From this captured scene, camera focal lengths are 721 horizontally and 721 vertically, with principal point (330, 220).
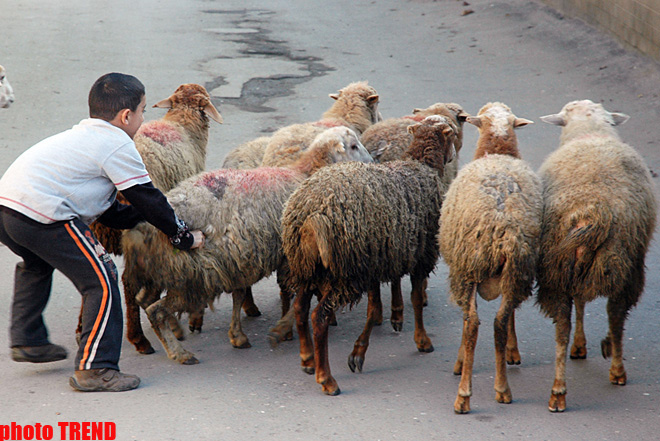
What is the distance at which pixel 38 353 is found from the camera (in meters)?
4.03

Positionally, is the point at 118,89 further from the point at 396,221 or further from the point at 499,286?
the point at 499,286

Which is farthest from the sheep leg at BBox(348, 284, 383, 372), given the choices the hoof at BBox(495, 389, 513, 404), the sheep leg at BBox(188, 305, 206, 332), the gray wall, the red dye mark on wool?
the gray wall

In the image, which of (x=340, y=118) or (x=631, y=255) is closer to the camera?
(x=631, y=255)

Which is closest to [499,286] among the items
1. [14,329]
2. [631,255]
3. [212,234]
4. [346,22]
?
[631,255]

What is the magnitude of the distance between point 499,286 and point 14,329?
8.75 feet

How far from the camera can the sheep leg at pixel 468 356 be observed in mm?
3777

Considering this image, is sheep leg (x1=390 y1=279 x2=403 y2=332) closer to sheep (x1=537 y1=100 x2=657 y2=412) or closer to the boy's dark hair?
sheep (x1=537 y1=100 x2=657 y2=412)

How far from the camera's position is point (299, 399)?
3.91 metres

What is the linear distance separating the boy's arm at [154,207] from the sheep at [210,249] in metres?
0.21

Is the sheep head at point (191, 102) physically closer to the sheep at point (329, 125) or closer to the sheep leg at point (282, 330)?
the sheep at point (329, 125)

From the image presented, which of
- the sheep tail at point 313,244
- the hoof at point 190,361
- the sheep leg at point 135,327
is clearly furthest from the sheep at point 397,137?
the sheep leg at point 135,327

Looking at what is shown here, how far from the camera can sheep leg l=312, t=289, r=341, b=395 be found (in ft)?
13.1

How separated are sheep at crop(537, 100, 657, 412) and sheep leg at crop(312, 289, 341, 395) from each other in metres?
1.18

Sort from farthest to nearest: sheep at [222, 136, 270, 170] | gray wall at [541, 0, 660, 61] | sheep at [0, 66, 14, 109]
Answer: gray wall at [541, 0, 660, 61], sheep at [0, 66, 14, 109], sheep at [222, 136, 270, 170]
